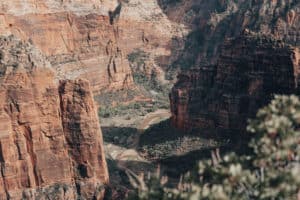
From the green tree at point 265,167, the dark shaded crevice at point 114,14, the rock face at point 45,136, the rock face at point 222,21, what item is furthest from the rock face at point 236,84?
the dark shaded crevice at point 114,14

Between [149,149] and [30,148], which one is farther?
[149,149]

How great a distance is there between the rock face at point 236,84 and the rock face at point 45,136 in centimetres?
1967

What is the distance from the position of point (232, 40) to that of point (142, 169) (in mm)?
19116

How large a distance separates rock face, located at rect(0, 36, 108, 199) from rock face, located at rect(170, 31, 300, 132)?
19673mm

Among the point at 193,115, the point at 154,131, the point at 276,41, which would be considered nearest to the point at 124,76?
the point at 154,131

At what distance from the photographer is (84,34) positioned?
103 m

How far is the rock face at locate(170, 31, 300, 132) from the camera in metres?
59.1

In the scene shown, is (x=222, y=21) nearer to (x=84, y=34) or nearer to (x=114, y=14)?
(x=114, y=14)

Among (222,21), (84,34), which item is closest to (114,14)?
(84,34)

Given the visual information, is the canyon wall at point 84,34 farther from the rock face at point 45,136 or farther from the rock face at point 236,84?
the rock face at point 45,136

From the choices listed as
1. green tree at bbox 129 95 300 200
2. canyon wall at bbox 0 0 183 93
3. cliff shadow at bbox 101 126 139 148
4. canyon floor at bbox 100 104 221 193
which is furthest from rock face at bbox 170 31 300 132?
green tree at bbox 129 95 300 200

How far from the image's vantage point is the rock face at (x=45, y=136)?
1748 inches

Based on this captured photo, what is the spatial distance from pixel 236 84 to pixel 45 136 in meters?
26.0

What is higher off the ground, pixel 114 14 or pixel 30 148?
pixel 114 14
